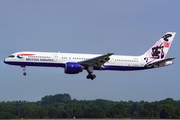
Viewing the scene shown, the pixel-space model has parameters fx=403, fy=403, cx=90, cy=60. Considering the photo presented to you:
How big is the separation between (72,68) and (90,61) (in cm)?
308

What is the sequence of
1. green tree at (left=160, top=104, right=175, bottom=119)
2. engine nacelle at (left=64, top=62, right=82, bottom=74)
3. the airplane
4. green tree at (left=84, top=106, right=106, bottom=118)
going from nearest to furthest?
engine nacelle at (left=64, top=62, right=82, bottom=74) → the airplane → green tree at (left=160, top=104, right=175, bottom=119) → green tree at (left=84, top=106, right=106, bottom=118)

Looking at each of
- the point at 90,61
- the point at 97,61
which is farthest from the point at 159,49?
the point at 90,61

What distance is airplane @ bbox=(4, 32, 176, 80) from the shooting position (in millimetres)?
61781

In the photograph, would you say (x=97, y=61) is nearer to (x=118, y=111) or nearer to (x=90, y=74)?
(x=90, y=74)

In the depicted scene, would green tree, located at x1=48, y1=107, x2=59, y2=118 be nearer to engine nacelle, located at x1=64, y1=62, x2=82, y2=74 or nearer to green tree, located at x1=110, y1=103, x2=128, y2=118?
green tree, located at x1=110, y1=103, x2=128, y2=118

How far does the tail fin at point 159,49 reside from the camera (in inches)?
2667

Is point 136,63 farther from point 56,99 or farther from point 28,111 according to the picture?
point 56,99

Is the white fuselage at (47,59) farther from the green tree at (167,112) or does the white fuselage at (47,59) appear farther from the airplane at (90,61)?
the green tree at (167,112)

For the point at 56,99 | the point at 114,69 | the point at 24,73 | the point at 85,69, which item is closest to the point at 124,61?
the point at 114,69

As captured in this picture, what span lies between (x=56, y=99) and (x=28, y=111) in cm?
3833

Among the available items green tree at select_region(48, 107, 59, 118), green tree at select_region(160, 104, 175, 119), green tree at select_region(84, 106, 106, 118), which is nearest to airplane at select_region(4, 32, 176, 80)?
green tree at select_region(84, 106, 106, 118)

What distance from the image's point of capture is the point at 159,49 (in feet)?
228

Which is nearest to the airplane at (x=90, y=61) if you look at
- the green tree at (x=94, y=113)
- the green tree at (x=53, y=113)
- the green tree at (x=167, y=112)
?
the green tree at (x=94, y=113)

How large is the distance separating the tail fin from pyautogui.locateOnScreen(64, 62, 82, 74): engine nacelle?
12.2 m
